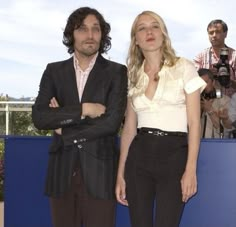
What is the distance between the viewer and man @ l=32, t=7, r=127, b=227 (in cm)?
221

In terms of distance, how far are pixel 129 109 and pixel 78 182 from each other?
0.41 m

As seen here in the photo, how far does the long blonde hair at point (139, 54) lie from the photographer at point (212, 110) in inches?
55.3

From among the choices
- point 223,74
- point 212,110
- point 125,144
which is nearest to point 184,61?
point 125,144

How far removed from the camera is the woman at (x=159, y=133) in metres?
2.05

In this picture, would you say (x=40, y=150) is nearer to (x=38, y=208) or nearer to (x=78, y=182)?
(x=38, y=208)

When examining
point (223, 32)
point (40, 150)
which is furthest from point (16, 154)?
point (223, 32)

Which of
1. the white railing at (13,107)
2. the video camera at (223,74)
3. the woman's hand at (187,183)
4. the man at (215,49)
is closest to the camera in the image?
the woman's hand at (187,183)

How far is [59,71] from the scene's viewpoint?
233 centimetres

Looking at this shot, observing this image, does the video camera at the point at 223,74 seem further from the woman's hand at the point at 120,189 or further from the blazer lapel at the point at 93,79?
the woman's hand at the point at 120,189

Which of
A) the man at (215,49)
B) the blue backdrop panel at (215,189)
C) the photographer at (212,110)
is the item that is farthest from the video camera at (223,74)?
the blue backdrop panel at (215,189)

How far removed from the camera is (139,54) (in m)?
2.33

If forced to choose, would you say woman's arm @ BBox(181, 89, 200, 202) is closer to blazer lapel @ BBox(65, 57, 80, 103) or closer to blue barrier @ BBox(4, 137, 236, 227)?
blazer lapel @ BBox(65, 57, 80, 103)

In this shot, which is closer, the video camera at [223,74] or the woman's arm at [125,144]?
the woman's arm at [125,144]

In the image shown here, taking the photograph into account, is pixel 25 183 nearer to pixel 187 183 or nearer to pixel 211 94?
pixel 187 183
